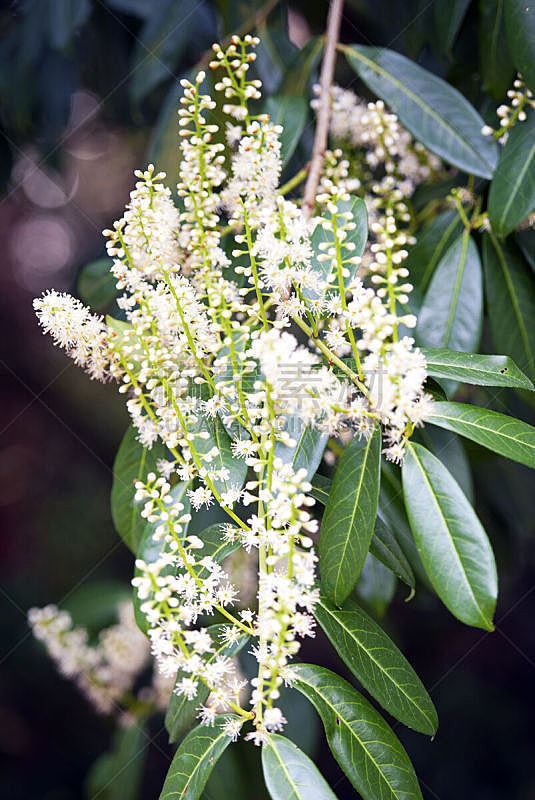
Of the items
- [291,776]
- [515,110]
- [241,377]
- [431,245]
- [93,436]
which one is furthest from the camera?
[93,436]

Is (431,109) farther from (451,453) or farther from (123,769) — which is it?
(123,769)

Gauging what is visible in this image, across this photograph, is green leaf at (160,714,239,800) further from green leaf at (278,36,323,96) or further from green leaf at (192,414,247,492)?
green leaf at (278,36,323,96)

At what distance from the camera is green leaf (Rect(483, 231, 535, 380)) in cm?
117

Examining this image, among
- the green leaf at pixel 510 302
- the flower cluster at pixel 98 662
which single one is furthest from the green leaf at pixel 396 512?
the flower cluster at pixel 98 662

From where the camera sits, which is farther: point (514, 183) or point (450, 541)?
point (514, 183)

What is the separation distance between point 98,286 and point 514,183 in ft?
2.48

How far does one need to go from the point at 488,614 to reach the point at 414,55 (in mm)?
1266

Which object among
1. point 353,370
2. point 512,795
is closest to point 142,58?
point 353,370

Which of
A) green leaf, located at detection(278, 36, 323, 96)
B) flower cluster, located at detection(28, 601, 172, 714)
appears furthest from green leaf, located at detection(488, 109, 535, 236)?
flower cluster, located at detection(28, 601, 172, 714)

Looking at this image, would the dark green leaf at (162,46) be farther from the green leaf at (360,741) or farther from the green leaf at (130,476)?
the green leaf at (360,741)

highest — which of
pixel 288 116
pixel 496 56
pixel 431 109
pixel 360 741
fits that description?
pixel 496 56

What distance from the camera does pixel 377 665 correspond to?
80 centimetres

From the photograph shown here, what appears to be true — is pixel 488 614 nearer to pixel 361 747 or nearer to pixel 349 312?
pixel 361 747

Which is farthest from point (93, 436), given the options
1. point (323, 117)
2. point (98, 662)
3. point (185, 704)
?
point (185, 704)
